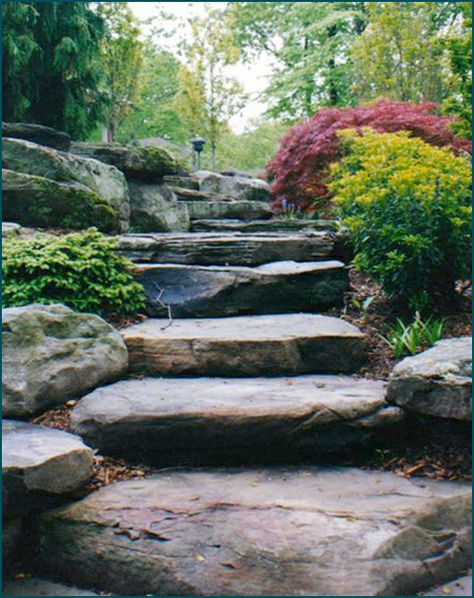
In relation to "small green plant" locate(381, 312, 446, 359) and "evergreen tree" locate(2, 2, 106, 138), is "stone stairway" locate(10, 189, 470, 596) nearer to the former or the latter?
"small green plant" locate(381, 312, 446, 359)

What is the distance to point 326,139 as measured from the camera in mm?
8180

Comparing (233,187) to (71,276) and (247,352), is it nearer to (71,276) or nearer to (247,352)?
(71,276)

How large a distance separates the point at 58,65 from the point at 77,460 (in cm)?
763

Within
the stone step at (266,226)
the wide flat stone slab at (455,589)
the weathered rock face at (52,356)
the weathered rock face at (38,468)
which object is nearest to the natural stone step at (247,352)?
the weathered rock face at (52,356)

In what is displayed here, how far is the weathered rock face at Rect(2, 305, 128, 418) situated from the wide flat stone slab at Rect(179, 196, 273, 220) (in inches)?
193

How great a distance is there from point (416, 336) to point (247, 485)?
1620mm

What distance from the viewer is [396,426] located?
9.76ft

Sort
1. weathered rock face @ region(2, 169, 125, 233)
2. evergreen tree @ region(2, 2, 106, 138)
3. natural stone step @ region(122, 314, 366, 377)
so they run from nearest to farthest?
natural stone step @ region(122, 314, 366, 377) < weathered rock face @ region(2, 169, 125, 233) < evergreen tree @ region(2, 2, 106, 138)

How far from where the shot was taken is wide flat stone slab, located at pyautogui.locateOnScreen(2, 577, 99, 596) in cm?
235

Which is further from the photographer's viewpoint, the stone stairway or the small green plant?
the small green plant

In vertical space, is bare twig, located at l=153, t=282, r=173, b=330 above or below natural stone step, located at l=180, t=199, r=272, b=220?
below

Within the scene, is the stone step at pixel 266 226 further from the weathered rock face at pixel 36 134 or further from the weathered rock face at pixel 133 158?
the weathered rock face at pixel 36 134

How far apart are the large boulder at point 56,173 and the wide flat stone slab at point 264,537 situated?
3.33 metres

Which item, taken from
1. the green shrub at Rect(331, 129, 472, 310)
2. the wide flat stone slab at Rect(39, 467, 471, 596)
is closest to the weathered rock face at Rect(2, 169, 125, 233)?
the green shrub at Rect(331, 129, 472, 310)
